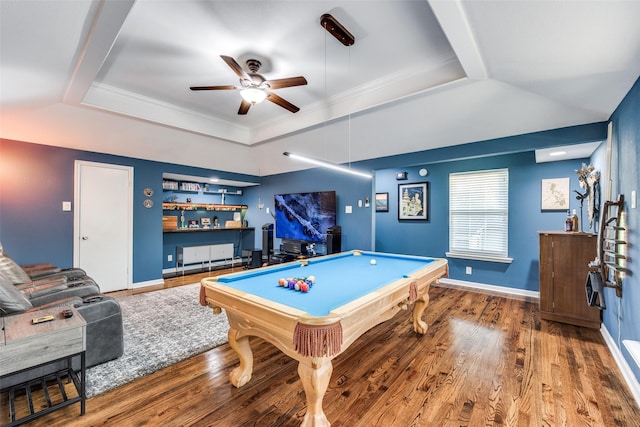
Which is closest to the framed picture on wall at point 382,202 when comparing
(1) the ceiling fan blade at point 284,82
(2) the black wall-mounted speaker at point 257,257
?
(2) the black wall-mounted speaker at point 257,257

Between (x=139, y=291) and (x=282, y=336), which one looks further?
(x=139, y=291)

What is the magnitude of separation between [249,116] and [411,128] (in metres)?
2.56

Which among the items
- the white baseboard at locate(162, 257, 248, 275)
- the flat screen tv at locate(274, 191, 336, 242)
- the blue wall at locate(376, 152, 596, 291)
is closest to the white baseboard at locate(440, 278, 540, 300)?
the blue wall at locate(376, 152, 596, 291)

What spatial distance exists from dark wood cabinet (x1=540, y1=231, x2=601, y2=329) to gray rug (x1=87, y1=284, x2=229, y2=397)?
3.85m

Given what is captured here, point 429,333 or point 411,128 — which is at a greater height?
point 411,128

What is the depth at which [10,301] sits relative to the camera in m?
1.85

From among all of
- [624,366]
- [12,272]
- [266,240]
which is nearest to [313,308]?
[624,366]

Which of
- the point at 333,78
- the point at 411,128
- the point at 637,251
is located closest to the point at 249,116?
the point at 333,78

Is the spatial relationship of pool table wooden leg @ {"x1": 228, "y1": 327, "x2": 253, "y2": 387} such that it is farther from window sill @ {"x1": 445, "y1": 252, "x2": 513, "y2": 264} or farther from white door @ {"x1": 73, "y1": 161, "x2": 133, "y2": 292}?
window sill @ {"x1": 445, "y1": 252, "x2": 513, "y2": 264}

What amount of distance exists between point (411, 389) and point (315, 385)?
95cm

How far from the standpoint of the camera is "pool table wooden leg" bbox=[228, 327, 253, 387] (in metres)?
2.01

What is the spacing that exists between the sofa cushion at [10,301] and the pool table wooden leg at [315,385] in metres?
2.05

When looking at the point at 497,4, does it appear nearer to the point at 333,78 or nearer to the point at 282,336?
the point at 333,78

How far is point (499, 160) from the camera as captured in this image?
4.53 meters
